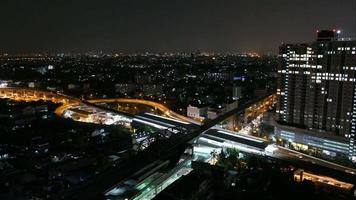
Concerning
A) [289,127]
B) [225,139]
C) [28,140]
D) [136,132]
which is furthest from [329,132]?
[28,140]

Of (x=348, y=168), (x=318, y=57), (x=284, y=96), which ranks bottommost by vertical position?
(x=348, y=168)

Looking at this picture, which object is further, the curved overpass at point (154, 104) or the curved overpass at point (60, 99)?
the curved overpass at point (60, 99)

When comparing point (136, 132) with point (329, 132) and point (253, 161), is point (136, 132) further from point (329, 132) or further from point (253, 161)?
point (329, 132)

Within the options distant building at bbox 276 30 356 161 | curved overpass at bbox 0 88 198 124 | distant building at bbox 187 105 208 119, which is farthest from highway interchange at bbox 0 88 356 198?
distant building at bbox 276 30 356 161

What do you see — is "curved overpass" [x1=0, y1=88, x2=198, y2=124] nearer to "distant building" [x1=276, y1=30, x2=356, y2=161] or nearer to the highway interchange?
the highway interchange

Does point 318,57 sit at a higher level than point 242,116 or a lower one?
higher

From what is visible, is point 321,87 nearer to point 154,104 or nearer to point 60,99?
point 154,104

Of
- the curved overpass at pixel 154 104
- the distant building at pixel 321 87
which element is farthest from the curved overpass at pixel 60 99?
the distant building at pixel 321 87

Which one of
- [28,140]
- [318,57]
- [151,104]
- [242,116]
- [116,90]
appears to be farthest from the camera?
[116,90]

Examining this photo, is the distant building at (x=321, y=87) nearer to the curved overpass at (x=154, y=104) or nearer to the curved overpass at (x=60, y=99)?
the curved overpass at (x=60, y=99)

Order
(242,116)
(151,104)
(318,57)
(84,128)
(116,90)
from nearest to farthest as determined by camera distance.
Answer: (318,57) < (84,128) < (242,116) < (151,104) < (116,90)
